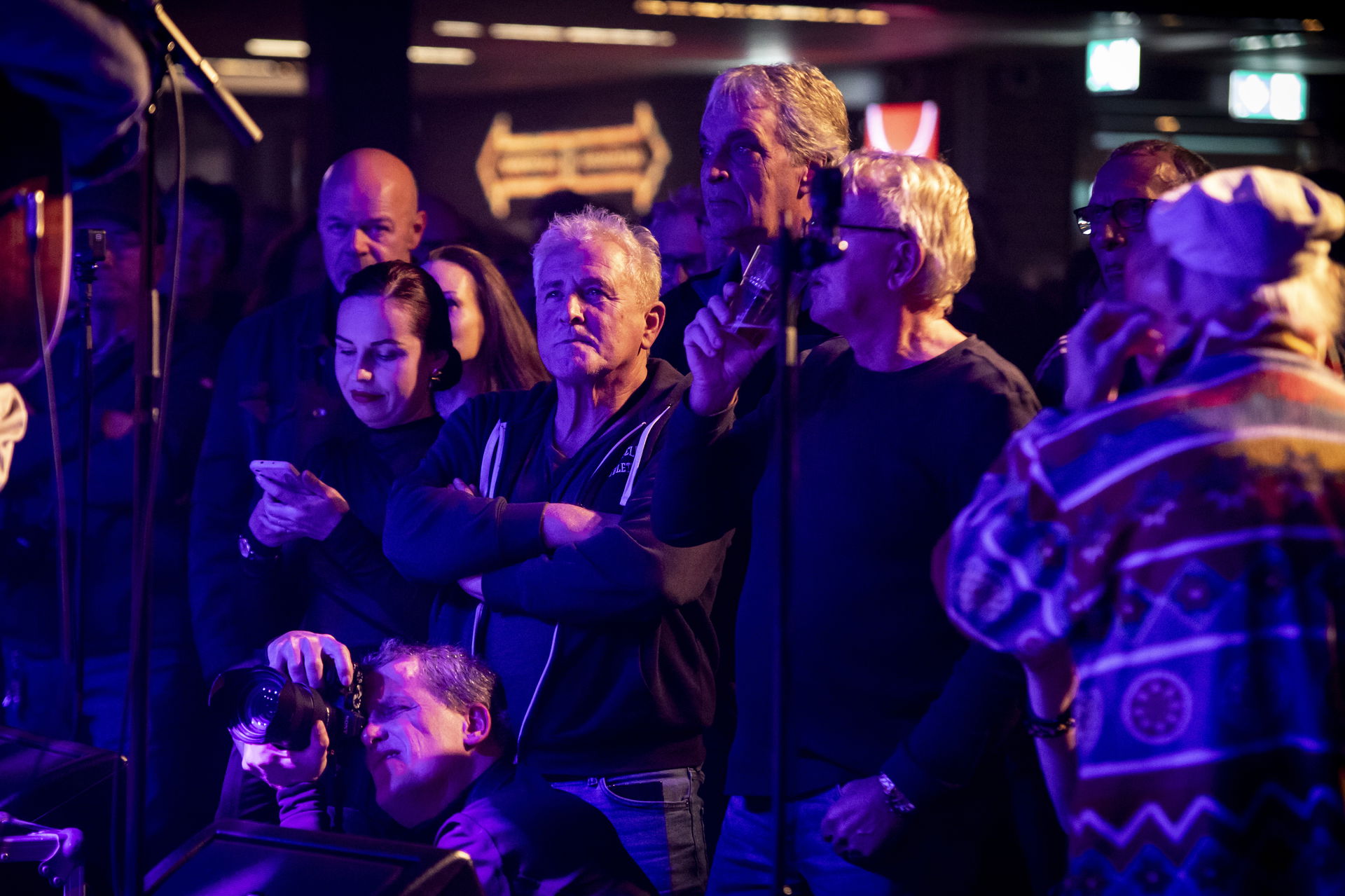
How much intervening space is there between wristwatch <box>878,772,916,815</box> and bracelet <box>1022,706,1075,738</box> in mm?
234

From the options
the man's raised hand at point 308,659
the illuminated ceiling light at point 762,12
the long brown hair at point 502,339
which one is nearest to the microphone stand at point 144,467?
the man's raised hand at point 308,659

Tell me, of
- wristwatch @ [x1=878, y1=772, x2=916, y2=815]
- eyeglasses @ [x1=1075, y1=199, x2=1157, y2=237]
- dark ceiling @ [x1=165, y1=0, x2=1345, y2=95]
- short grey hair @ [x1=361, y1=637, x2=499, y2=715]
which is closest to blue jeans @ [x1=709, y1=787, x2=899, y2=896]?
wristwatch @ [x1=878, y1=772, x2=916, y2=815]

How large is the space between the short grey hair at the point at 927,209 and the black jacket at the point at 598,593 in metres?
0.58

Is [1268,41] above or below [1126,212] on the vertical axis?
above

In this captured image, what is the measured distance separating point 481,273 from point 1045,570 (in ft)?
6.15

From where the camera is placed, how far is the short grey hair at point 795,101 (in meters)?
2.36

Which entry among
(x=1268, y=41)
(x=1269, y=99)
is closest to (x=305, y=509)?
(x=1268, y=41)

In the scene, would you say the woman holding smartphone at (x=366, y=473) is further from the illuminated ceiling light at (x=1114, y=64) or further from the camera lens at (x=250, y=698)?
the illuminated ceiling light at (x=1114, y=64)

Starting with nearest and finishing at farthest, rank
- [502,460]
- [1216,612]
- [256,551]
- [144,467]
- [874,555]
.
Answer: [1216,612]
[144,467]
[874,555]
[502,460]
[256,551]

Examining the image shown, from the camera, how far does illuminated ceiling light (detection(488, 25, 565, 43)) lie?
9.61m

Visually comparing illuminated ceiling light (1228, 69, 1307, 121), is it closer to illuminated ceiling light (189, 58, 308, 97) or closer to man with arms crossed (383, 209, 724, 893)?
illuminated ceiling light (189, 58, 308, 97)

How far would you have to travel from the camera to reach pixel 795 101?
2.36 metres

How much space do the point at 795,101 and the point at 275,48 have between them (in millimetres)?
8557

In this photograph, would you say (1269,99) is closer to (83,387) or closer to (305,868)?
(83,387)
